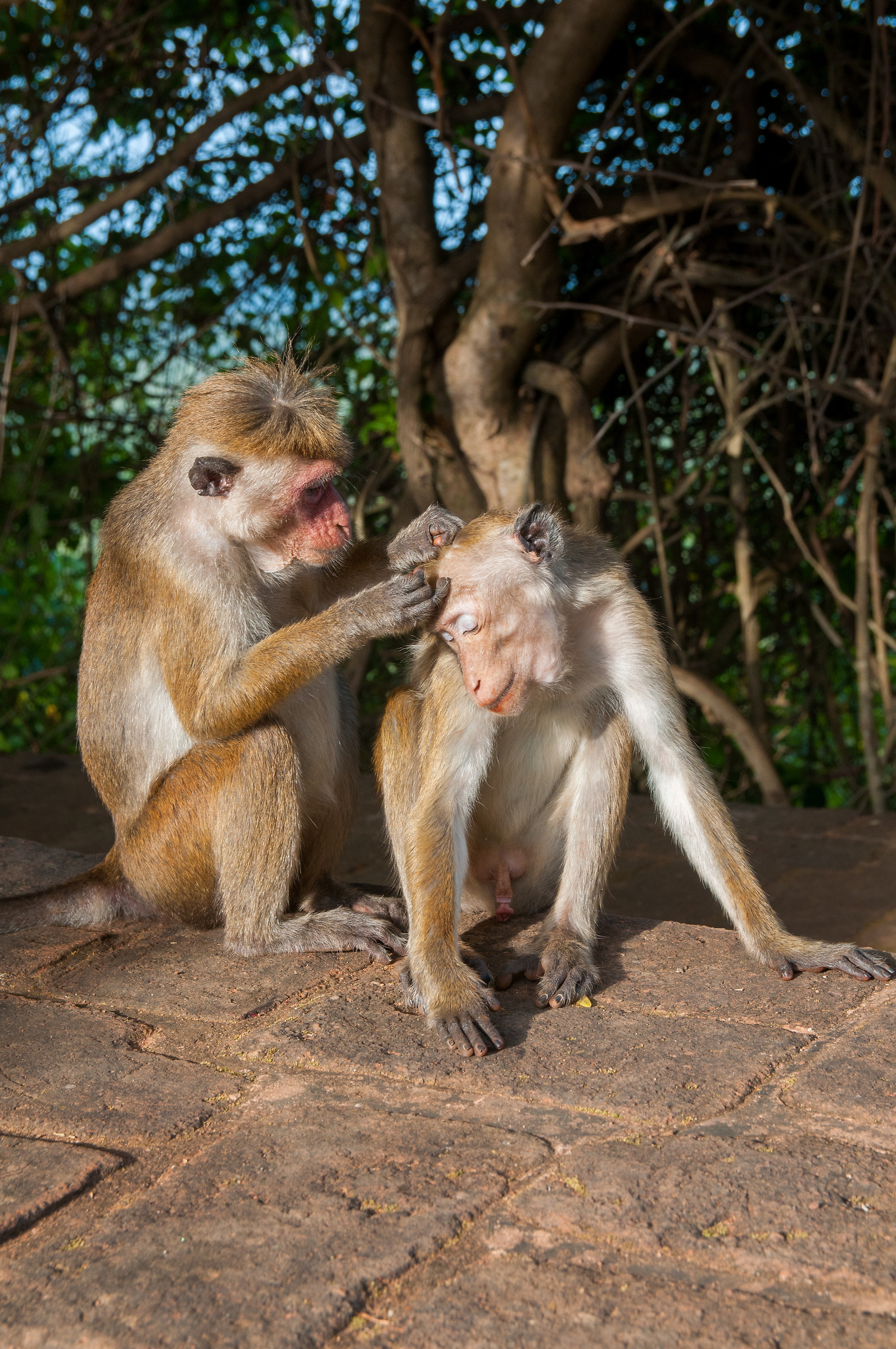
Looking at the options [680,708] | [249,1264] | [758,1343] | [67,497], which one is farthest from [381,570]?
[67,497]

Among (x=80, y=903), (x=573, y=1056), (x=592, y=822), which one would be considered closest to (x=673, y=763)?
(x=592, y=822)

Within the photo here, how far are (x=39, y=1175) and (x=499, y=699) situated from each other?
1437 millimetres

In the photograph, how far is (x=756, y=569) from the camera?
23.7 ft

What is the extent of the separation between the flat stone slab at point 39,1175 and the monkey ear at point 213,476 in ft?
5.69

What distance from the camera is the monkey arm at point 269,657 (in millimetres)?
3213

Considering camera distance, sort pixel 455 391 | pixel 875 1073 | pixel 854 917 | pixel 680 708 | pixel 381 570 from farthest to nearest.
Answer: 1. pixel 455 391
2. pixel 854 917
3. pixel 381 570
4. pixel 680 708
5. pixel 875 1073

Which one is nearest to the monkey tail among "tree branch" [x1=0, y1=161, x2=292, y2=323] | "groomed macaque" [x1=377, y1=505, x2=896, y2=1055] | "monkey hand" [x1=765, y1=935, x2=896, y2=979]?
"groomed macaque" [x1=377, y1=505, x2=896, y2=1055]

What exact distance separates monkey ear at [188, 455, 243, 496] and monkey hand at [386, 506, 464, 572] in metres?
0.47

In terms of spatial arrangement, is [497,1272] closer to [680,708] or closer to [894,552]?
[680,708]

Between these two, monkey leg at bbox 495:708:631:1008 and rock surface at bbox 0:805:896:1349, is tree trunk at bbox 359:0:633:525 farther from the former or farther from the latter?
rock surface at bbox 0:805:896:1349

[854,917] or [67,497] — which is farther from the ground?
[67,497]

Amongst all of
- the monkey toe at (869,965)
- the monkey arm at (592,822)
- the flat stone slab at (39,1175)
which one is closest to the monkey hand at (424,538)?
the monkey arm at (592,822)

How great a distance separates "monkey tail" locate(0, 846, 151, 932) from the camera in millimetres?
3605

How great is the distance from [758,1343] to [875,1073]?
92 centimetres
